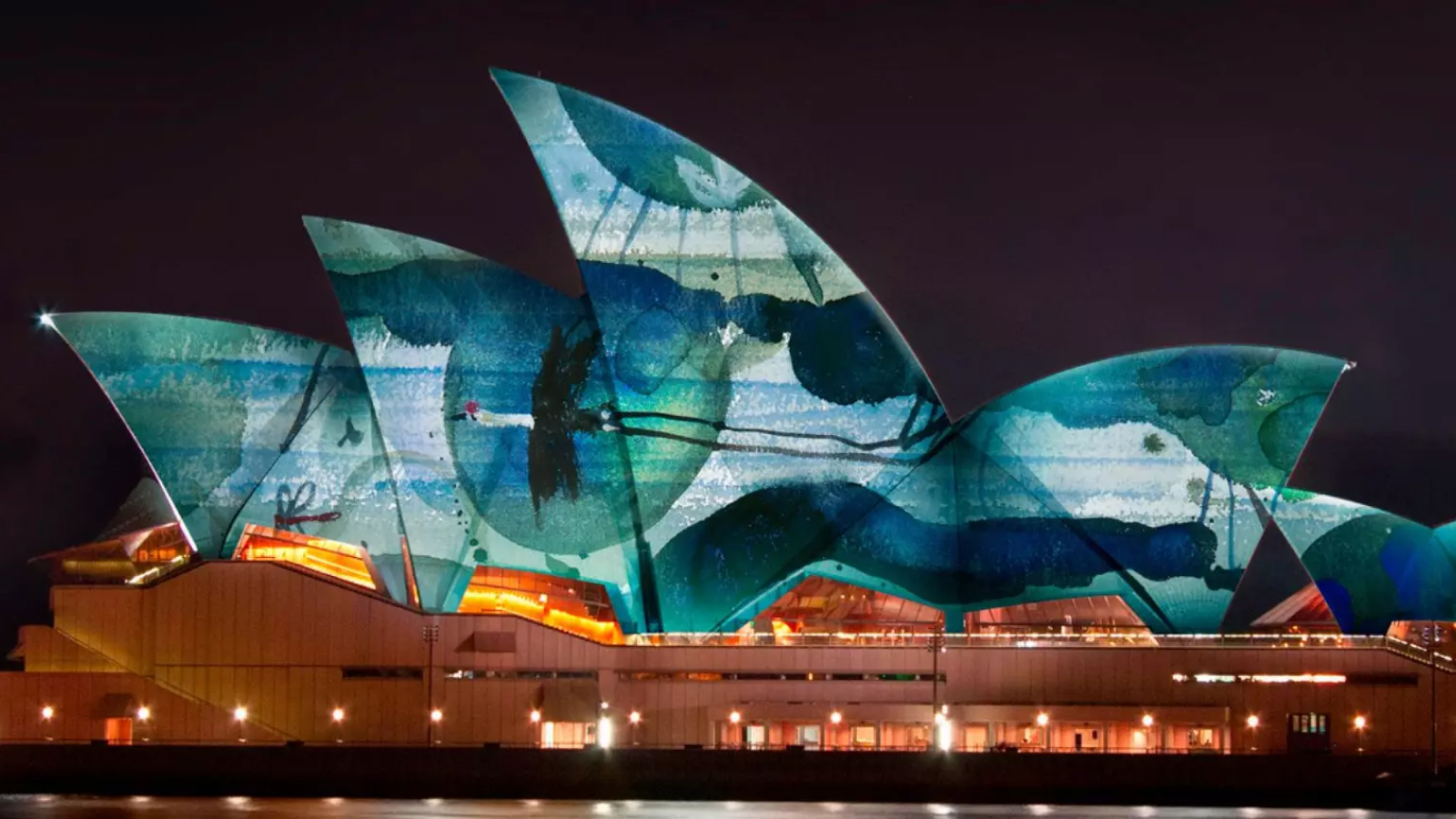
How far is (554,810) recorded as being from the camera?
47656 mm

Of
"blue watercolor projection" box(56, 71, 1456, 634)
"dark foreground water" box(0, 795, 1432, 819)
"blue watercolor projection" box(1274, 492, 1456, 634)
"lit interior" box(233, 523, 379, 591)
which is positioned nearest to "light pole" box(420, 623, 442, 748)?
"blue watercolor projection" box(56, 71, 1456, 634)

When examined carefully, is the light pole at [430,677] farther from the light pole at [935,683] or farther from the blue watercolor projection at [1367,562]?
the blue watercolor projection at [1367,562]

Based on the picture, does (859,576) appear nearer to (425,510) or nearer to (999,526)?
(999,526)

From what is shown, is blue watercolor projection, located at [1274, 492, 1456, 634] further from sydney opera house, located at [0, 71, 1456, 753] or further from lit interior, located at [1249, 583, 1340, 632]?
lit interior, located at [1249, 583, 1340, 632]

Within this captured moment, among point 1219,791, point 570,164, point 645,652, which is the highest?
point 570,164

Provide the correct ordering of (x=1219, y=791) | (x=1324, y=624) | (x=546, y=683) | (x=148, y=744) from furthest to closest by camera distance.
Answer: (x=1324, y=624), (x=546, y=683), (x=148, y=744), (x=1219, y=791)

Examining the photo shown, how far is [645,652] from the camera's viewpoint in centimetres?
5962

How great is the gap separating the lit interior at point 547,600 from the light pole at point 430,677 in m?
Answer: 4.06

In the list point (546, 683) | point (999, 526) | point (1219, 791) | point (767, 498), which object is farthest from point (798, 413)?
point (1219, 791)

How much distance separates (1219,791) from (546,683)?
59.2 feet

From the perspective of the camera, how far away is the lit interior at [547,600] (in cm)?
6259

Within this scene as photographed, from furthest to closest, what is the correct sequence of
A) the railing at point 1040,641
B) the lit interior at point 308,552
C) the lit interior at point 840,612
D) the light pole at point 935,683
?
the lit interior at point 308,552
the lit interior at point 840,612
the railing at point 1040,641
the light pole at point 935,683

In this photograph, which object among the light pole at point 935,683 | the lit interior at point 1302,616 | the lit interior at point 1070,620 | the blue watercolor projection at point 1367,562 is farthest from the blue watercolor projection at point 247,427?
the lit interior at point 1302,616

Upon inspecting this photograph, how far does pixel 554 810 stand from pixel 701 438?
1581 cm
